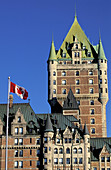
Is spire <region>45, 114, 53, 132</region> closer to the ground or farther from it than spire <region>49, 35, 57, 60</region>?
closer to the ground

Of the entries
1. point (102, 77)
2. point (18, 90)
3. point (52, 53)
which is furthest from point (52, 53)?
point (18, 90)

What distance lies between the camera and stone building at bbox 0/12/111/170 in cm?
9438

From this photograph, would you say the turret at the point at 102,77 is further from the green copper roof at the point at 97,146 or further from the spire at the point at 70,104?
the green copper roof at the point at 97,146

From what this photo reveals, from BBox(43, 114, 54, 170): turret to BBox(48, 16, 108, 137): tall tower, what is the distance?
72.1 ft

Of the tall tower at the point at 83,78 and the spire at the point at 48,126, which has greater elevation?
the tall tower at the point at 83,78

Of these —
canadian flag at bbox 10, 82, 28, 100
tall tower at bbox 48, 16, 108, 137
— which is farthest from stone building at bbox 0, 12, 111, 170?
canadian flag at bbox 10, 82, 28, 100

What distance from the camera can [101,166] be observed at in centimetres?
9738

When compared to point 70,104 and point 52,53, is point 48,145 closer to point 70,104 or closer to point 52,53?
point 70,104

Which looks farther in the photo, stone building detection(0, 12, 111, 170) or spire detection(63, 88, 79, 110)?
spire detection(63, 88, 79, 110)

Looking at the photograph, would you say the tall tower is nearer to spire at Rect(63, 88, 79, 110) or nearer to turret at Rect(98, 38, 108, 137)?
turret at Rect(98, 38, 108, 137)

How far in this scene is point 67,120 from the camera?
10100 centimetres

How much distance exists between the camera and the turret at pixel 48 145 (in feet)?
305

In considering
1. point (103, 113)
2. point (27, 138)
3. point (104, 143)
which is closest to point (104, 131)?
point (103, 113)

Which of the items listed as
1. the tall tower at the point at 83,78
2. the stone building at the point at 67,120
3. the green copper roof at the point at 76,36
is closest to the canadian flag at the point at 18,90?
the stone building at the point at 67,120
